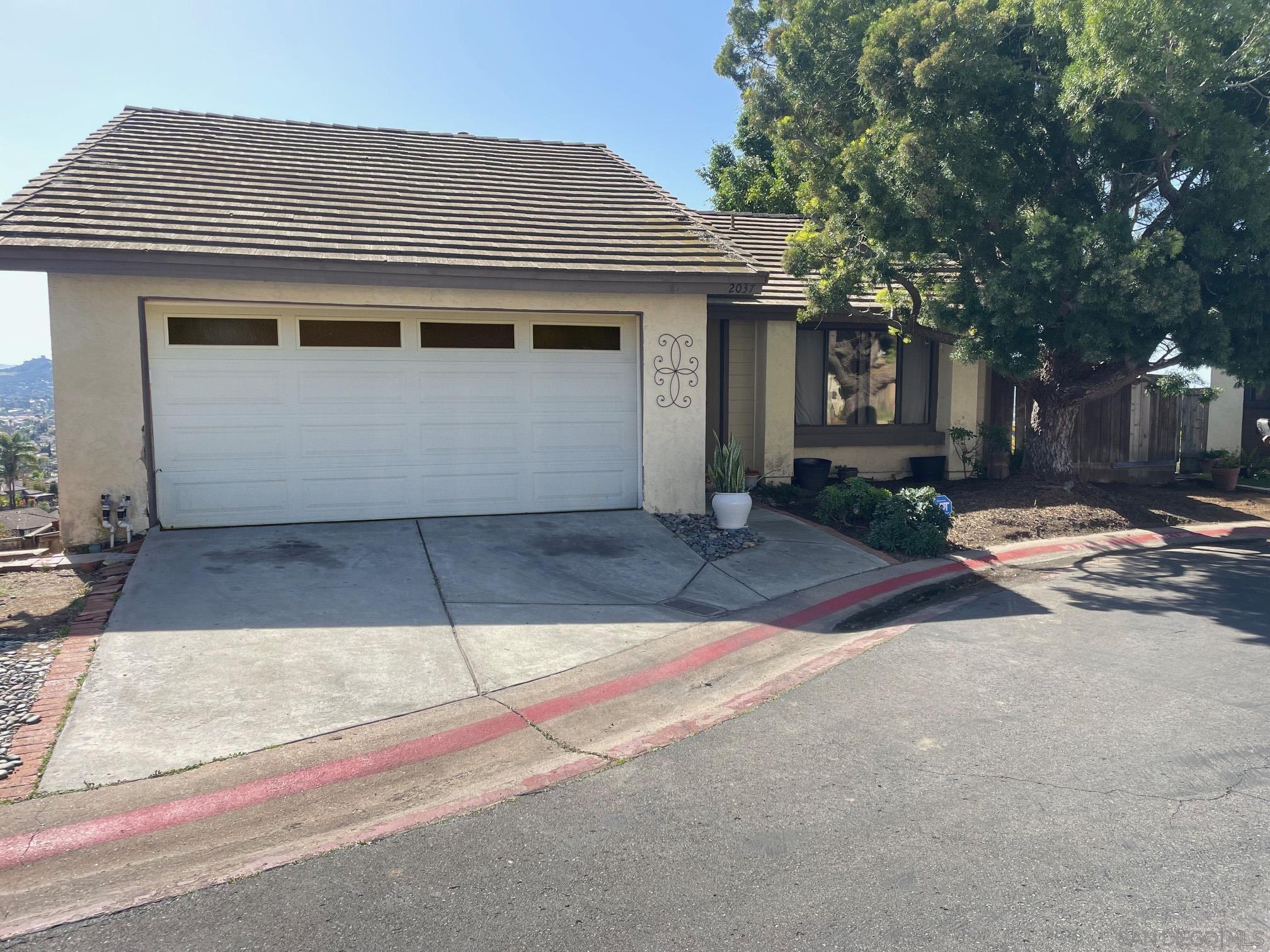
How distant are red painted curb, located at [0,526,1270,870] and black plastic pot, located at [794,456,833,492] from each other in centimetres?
538

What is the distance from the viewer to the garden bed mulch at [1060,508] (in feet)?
37.2

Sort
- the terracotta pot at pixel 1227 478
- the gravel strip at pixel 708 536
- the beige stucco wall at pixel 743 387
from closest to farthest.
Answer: the gravel strip at pixel 708 536 → the beige stucco wall at pixel 743 387 → the terracotta pot at pixel 1227 478

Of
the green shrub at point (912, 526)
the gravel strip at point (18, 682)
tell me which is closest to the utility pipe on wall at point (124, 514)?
the gravel strip at point (18, 682)

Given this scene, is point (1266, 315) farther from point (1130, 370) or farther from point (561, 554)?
point (561, 554)

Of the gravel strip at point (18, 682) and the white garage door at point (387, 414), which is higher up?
the white garage door at point (387, 414)

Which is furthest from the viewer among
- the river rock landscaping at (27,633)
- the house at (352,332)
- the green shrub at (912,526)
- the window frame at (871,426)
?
the window frame at (871,426)

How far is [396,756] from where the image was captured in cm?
486

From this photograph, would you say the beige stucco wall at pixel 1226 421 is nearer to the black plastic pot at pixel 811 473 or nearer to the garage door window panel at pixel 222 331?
the black plastic pot at pixel 811 473

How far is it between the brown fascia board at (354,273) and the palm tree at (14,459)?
61.3 meters

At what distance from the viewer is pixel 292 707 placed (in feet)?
17.7

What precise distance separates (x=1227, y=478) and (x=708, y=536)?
428 inches

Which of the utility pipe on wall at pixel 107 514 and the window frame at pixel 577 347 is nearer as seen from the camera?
the utility pipe on wall at pixel 107 514

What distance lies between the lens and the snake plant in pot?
10461 mm

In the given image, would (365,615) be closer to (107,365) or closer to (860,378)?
(107,365)
